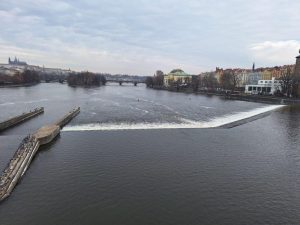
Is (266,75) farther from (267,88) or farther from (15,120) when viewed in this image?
(15,120)

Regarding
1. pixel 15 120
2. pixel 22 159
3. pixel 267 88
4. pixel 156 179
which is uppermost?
pixel 267 88

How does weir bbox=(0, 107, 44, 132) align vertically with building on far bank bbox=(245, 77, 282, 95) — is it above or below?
below

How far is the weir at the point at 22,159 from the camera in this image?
19328mm

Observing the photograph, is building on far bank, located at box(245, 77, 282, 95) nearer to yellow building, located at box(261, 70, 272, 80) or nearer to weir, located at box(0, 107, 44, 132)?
yellow building, located at box(261, 70, 272, 80)

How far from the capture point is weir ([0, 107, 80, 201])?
19.3m

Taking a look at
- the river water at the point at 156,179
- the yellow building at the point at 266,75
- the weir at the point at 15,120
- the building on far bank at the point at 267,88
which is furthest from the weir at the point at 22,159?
the yellow building at the point at 266,75

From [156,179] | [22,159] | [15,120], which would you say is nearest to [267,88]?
[15,120]

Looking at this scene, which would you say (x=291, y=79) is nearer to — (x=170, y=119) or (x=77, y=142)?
(x=170, y=119)

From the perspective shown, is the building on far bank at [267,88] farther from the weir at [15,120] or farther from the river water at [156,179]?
the weir at [15,120]

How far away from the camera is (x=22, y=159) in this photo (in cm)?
2386

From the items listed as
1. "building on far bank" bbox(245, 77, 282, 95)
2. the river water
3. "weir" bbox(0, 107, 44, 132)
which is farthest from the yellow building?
"weir" bbox(0, 107, 44, 132)

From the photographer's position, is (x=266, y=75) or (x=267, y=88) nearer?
(x=267, y=88)

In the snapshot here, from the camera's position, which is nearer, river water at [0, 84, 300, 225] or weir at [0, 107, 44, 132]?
river water at [0, 84, 300, 225]

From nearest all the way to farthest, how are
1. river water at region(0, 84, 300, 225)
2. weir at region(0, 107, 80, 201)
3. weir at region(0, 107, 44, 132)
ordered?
river water at region(0, 84, 300, 225), weir at region(0, 107, 80, 201), weir at region(0, 107, 44, 132)
